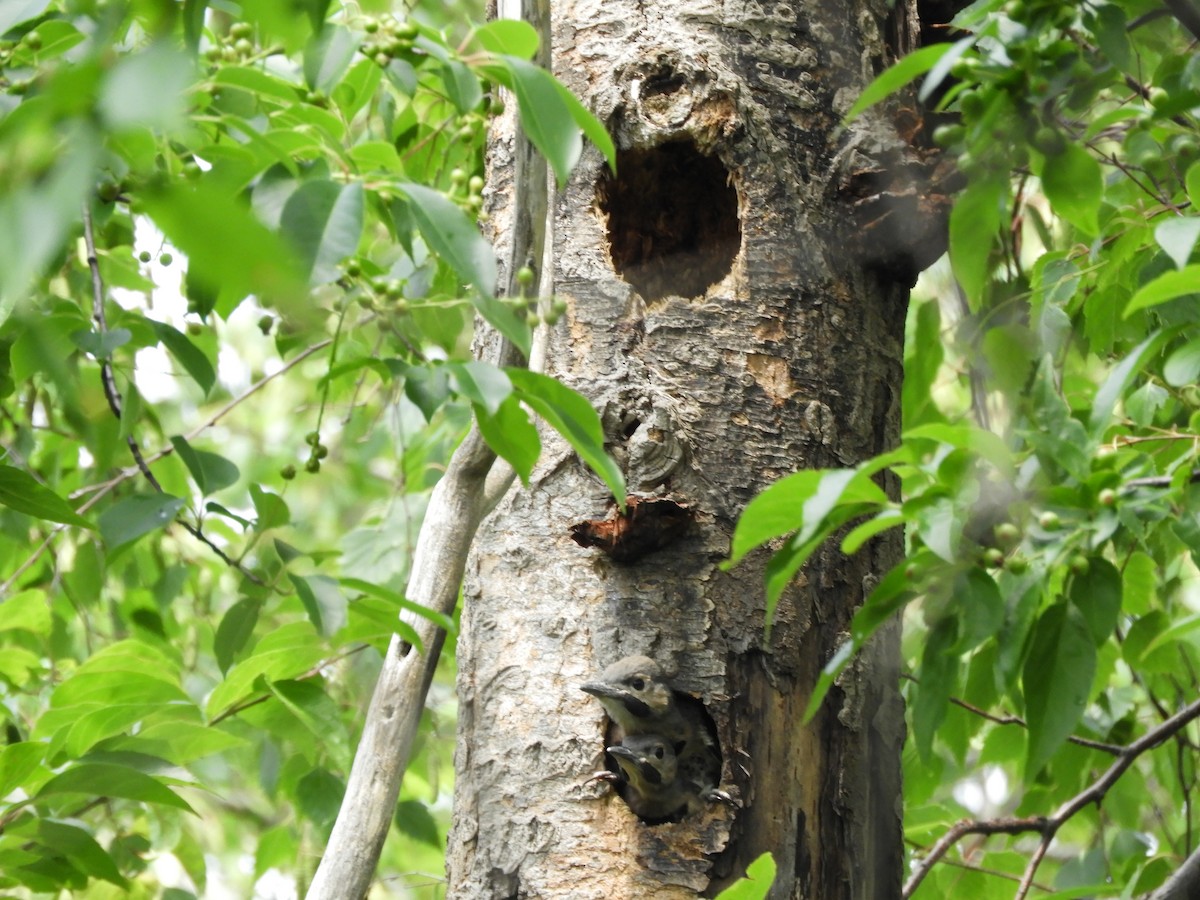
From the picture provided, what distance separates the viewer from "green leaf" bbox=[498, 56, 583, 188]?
153cm

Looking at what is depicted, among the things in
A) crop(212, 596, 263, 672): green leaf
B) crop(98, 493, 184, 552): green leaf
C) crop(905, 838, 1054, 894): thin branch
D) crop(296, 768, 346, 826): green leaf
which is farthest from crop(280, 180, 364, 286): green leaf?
crop(905, 838, 1054, 894): thin branch

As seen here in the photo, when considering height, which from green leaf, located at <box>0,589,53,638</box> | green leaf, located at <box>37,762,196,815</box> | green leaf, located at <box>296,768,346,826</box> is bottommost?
green leaf, located at <box>37,762,196,815</box>

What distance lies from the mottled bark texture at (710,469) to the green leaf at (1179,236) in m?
0.64

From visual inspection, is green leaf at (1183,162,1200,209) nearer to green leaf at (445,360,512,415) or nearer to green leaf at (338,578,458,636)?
green leaf at (445,360,512,415)

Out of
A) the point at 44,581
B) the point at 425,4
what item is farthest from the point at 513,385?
the point at 44,581

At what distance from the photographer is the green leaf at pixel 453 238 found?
4.65 ft

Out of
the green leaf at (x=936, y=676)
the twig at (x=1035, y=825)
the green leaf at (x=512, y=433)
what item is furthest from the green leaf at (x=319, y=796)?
the green leaf at (x=936, y=676)

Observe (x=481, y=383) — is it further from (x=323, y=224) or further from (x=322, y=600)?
(x=322, y=600)

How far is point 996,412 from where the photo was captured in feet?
6.40

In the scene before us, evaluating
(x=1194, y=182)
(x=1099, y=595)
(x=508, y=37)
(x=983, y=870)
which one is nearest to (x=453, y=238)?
(x=508, y=37)

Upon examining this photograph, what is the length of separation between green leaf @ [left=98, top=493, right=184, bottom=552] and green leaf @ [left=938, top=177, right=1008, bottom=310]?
1218mm

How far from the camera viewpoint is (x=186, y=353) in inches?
85.2

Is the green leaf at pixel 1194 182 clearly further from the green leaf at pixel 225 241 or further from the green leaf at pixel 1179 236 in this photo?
the green leaf at pixel 225 241

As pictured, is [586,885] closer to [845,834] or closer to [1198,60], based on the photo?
[845,834]
